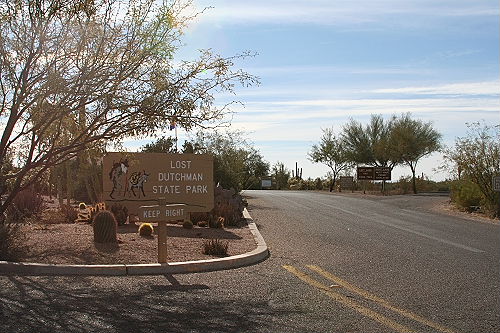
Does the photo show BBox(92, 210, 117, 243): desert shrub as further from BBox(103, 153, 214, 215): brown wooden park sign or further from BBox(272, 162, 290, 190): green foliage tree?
BBox(272, 162, 290, 190): green foliage tree

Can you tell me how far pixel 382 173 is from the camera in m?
55.7

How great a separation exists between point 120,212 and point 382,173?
136 ft

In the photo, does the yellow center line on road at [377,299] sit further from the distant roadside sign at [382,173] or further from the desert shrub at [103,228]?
the distant roadside sign at [382,173]

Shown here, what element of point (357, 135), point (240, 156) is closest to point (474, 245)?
point (240, 156)

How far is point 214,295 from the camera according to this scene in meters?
8.74

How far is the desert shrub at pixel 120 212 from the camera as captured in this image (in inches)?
666

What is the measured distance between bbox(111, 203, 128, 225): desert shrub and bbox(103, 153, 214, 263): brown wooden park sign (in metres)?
0.13

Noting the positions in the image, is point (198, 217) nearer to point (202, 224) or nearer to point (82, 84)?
point (202, 224)

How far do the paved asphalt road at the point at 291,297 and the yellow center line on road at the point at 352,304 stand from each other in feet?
0.04

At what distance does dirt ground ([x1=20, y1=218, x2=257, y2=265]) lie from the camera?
10922 mm

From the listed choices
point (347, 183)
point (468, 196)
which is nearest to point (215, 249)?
point (468, 196)

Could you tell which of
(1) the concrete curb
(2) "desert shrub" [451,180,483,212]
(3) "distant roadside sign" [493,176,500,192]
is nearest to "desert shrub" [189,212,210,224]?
(1) the concrete curb

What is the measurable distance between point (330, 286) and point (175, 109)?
454 cm

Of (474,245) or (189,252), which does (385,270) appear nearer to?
(189,252)
